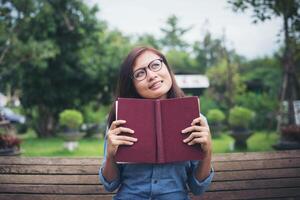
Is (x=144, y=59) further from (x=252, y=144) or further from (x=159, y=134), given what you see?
(x=252, y=144)

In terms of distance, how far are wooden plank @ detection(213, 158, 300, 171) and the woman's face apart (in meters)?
1.07

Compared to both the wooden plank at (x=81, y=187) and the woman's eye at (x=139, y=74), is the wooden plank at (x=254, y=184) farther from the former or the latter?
the woman's eye at (x=139, y=74)

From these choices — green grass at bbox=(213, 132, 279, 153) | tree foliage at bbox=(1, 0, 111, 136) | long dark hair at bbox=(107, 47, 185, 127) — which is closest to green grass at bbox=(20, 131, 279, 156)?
green grass at bbox=(213, 132, 279, 153)

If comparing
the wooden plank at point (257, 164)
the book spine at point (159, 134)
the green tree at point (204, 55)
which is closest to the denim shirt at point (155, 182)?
the book spine at point (159, 134)

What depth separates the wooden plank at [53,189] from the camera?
255 centimetres

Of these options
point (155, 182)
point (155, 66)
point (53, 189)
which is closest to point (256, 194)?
point (155, 182)

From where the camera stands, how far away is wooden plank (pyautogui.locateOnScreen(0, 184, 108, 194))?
8.36 ft

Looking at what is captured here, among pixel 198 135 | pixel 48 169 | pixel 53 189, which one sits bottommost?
pixel 53 189

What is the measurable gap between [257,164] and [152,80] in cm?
136

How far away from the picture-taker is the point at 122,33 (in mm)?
41500

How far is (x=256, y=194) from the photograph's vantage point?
2627 mm

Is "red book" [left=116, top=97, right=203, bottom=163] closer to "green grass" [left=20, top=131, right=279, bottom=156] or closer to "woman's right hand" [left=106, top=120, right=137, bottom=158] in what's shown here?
"woman's right hand" [left=106, top=120, right=137, bottom=158]

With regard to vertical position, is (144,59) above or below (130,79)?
above

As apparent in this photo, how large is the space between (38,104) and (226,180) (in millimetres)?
16625
